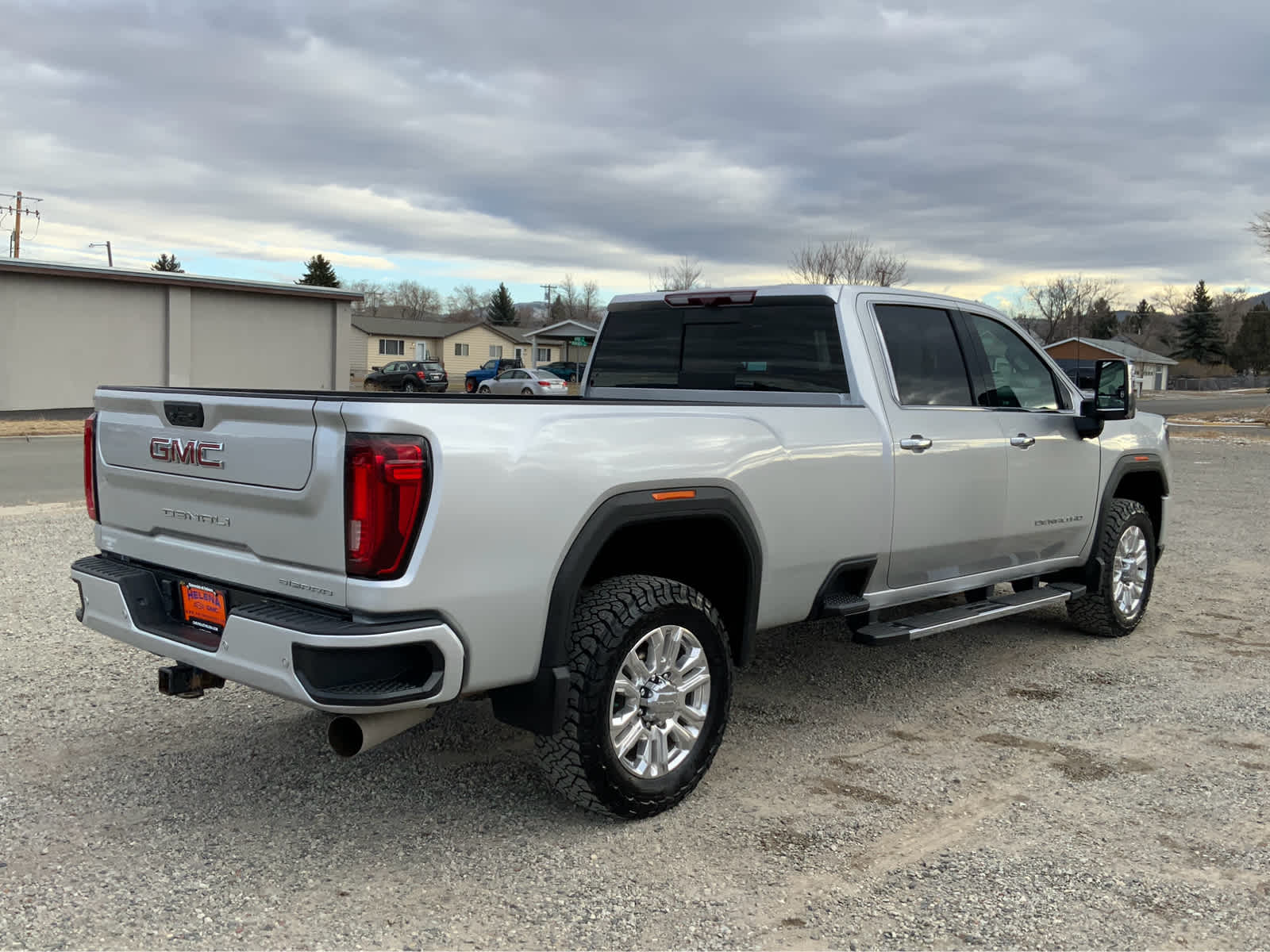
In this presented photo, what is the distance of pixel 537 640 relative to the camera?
11.8 feet

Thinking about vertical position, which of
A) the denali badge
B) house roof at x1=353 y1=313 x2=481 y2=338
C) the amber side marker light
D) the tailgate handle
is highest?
house roof at x1=353 y1=313 x2=481 y2=338

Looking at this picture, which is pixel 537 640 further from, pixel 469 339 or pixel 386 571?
pixel 469 339

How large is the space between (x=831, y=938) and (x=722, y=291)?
3290 millimetres

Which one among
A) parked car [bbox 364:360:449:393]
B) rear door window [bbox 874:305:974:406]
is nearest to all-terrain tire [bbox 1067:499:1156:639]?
rear door window [bbox 874:305:974:406]

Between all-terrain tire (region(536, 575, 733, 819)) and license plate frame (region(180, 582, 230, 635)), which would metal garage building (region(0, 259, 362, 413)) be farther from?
all-terrain tire (region(536, 575, 733, 819))

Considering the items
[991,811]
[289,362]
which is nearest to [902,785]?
[991,811]

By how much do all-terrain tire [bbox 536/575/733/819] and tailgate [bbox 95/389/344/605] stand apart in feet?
2.90

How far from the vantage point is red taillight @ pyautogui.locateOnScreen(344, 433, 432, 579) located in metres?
3.18

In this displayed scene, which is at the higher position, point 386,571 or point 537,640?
point 386,571

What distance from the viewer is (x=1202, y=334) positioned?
109 meters

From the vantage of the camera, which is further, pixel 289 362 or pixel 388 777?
pixel 289 362

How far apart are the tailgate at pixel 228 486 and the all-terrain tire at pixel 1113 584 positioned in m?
4.89

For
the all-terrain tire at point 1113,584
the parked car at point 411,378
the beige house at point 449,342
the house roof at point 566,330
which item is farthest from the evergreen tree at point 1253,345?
the all-terrain tire at point 1113,584

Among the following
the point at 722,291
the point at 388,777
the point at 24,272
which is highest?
the point at 24,272
